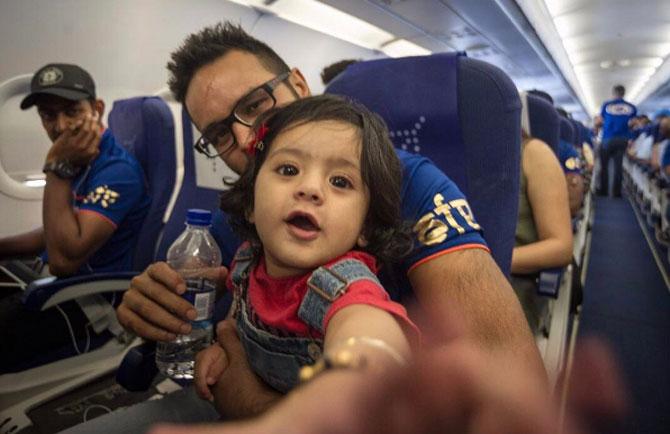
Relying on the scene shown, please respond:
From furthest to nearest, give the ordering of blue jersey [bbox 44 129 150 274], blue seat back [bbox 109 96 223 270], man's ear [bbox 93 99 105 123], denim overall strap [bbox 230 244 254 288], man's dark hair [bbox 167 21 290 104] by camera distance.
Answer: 1. man's ear [bbox 93 99 105 123]
2. blue seat back [bbox 109 96 223 270]
3. blue jersey [bbox 44 129 150 274]
4. man's dark hair [bbox 167 21 290 104]
5. denim overall strap [bbox 230 244 254 288]

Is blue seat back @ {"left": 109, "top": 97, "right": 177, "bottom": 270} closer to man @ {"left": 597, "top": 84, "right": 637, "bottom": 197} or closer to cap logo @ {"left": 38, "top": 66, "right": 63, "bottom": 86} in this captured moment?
cap logo @ {"left": 38, "top": 66, "right": 63, "bottom": 86}

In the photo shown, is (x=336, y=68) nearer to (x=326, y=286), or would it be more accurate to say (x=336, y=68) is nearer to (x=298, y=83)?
(x=298, y=83)

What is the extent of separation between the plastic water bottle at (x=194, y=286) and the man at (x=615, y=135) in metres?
9.02

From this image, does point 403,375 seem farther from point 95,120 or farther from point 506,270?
point 95,120

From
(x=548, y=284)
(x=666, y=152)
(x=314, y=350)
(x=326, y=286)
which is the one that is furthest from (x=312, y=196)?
(x=666, y=152)

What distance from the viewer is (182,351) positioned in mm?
1318

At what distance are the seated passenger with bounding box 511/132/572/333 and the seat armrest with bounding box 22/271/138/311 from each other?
148cm

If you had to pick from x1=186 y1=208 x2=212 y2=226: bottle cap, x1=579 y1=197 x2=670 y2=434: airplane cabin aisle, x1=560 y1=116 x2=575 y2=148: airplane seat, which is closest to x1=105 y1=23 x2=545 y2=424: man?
x1=186 y1=208 x2=212 y2=226: bottle cap

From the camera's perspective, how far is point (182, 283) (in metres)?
0.96

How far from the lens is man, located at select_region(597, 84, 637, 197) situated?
317 inches

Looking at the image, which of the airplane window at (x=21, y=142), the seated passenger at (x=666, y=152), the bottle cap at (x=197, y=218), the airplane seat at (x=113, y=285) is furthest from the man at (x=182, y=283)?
the seated passenger at (x=666, y=152)

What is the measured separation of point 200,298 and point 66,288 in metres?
0.78

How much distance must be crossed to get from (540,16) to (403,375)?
712cm

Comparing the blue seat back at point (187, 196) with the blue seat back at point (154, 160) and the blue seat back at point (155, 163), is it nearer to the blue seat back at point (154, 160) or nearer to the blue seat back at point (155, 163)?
the blue seat back at point (155, 163)
